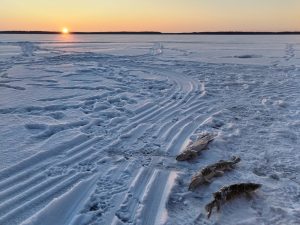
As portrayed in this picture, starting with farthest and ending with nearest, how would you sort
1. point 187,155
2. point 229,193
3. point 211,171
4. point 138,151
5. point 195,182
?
point 138,151 < point 187,155 < point 211,171 < point 195,182 < point 229,193

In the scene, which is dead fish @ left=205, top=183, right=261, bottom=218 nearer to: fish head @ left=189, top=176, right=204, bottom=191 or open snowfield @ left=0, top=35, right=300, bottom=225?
open snowfield @ left=0, top=35, right=300, bottom=225

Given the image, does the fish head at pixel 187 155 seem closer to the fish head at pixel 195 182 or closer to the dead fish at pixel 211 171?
the dead fish at pixel 211 171

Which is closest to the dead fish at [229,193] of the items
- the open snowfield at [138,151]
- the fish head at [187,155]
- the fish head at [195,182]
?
the open snowfield at [138,151]

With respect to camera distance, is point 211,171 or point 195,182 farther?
point 211,171

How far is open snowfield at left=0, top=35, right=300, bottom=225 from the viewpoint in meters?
3.75

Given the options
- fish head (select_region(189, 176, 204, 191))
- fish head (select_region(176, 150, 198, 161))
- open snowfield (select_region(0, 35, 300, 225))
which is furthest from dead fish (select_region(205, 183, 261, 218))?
fish head (select_region(176, 150, 198, 161))

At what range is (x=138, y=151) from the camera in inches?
213

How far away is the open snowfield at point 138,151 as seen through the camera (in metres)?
3.75

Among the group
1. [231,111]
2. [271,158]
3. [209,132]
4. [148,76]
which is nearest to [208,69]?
[148,76]

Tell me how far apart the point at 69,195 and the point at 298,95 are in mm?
7611

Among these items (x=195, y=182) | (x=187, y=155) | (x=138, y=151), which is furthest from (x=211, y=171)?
(x=138, y=151)

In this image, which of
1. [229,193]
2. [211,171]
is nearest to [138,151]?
[211,171]

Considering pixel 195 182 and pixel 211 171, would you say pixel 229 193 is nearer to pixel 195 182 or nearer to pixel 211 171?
pixel 195 182

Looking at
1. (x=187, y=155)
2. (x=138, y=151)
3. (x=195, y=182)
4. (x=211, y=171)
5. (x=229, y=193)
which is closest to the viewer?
(x=229, y=193)
